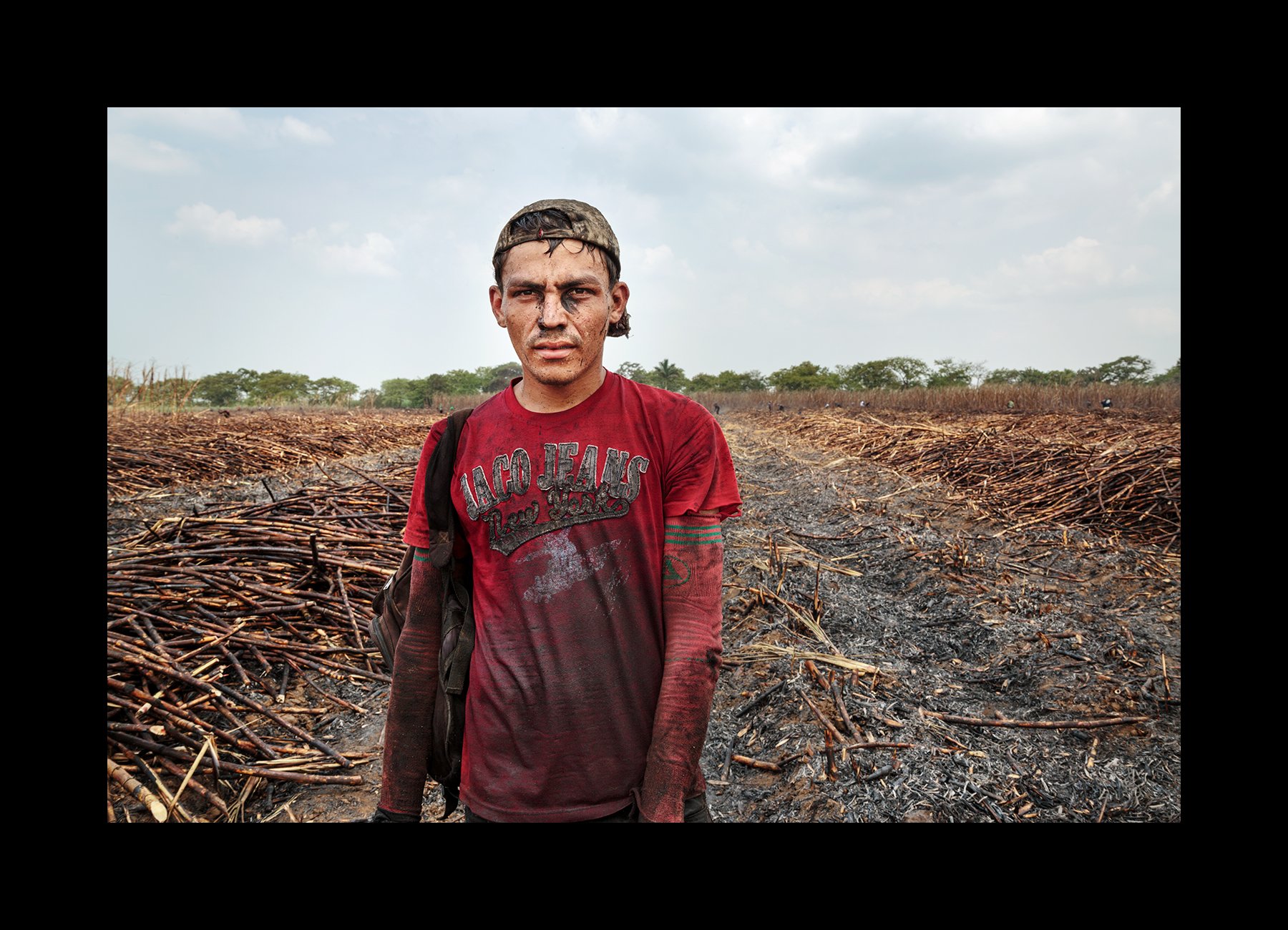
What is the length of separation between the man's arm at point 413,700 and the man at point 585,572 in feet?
0.50

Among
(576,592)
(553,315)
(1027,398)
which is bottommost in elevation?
(576,592)

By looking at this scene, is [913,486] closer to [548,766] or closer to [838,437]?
[838,437]

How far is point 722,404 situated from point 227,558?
5195 cm

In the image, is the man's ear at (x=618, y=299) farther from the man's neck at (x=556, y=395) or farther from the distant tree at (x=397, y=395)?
the distant tree at (x=397, y=395)

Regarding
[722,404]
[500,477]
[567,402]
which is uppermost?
[722,404]

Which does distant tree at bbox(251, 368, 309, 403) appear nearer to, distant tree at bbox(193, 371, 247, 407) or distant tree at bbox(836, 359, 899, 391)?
distant tree at bbox(193, 371, 247, 407)

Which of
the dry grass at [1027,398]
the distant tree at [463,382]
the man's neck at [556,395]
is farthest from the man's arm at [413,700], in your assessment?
the distant tree at [463,382]

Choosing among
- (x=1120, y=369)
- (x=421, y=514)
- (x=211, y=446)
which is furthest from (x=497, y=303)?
(x=1120, y=369)

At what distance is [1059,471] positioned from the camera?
27.4 ft

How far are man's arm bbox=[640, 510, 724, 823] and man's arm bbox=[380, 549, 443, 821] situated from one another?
1.94 ft

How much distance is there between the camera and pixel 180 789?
2801 mm

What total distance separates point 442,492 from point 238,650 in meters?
3.41

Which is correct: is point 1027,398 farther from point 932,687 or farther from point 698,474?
point 698,474

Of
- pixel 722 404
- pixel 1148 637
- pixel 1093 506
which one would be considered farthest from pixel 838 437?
pixel 722 404
